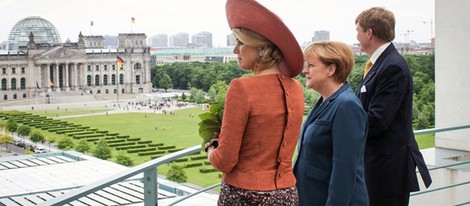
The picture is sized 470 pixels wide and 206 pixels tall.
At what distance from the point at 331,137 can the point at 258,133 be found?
189 millimetres

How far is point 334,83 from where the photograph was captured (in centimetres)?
117

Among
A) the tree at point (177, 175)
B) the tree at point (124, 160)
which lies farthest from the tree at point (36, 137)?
the tree at point (177, 175)

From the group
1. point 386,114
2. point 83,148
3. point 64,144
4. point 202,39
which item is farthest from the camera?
point 202,39

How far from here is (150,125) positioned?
24047mm

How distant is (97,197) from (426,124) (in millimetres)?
8045

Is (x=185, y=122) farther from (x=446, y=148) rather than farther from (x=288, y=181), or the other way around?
(x=288, y=181)

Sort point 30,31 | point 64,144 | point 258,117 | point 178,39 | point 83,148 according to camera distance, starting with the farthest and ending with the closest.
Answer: point 178,39 → point 30,31 → point 64,144 → point 83,148 → point 258,117

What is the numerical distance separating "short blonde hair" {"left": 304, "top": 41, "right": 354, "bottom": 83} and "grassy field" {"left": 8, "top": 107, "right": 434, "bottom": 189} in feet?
48.8

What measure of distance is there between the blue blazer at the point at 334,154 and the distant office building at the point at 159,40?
61.9m

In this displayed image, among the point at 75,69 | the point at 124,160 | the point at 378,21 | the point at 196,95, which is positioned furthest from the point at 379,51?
the point at 75,69

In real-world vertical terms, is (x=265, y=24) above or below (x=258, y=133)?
above

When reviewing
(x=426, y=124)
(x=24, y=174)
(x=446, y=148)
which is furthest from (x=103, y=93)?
(x=446, y=148)

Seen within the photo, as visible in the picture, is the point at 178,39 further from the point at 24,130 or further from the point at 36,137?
the point at 36,137

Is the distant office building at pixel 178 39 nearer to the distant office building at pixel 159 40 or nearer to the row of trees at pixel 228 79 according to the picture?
the distant office building at pixel 159 40
